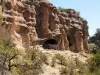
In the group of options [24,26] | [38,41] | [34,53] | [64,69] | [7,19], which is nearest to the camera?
[64,69]

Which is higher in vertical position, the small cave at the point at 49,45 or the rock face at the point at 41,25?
the rock face at the point at 41,25

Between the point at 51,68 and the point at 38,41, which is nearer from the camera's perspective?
the point at 51,68

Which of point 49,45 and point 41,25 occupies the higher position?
point 41,25

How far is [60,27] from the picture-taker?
113ft

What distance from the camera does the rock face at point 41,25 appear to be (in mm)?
27031

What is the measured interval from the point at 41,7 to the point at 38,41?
185 inches

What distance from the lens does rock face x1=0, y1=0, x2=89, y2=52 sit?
2703 cm

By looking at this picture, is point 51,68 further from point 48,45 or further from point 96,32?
point 96,32

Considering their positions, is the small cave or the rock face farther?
the small cave

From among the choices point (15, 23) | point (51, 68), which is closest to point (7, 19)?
point (15, 23)

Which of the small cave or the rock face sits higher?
the rock face

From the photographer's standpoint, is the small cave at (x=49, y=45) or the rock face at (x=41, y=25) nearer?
the rock face at (x=41, y=25)

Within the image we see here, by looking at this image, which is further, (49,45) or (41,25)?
(49,45)

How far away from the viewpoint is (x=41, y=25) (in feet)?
109
